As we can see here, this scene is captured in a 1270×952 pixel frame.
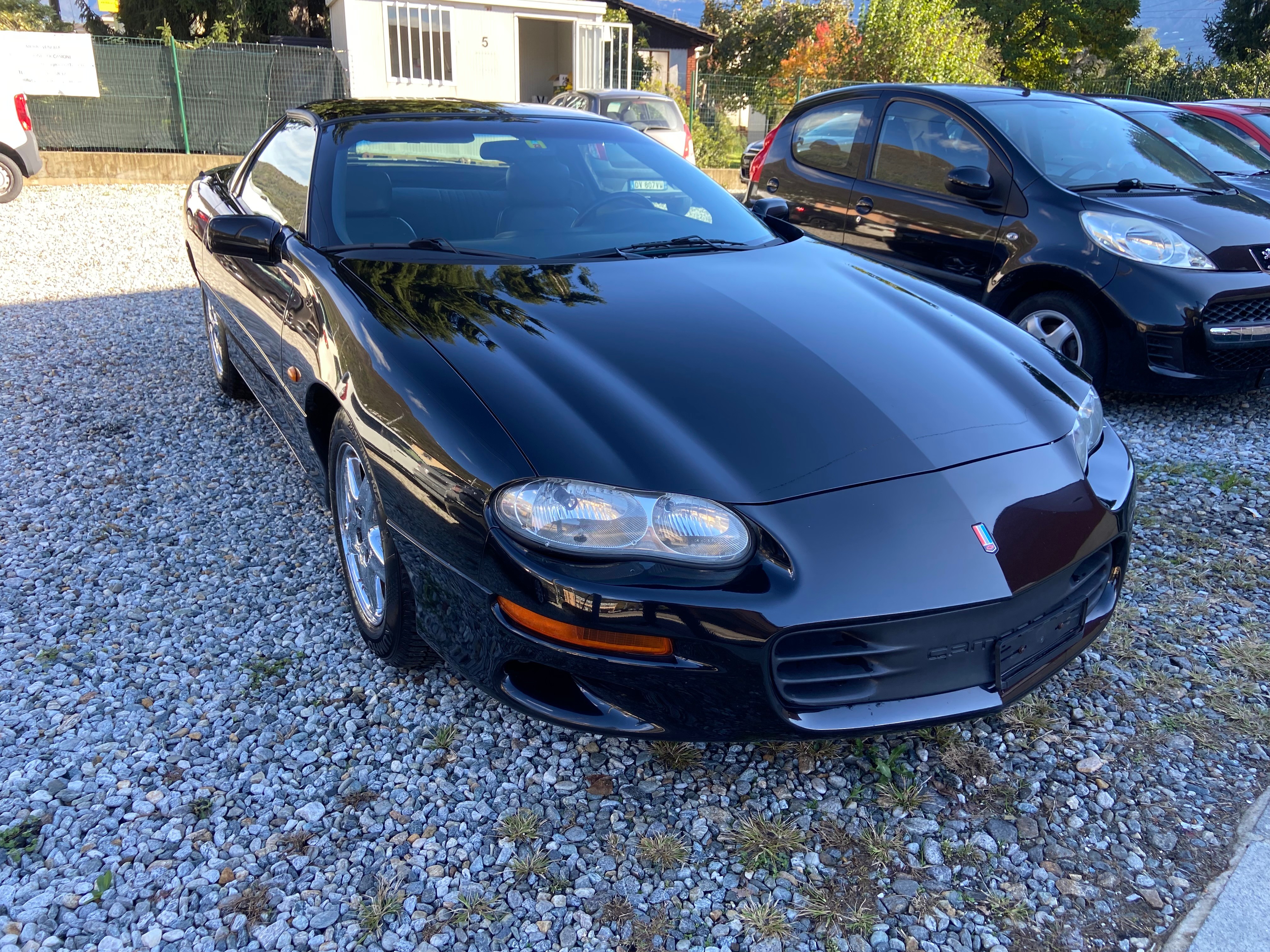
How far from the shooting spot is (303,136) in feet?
11.7

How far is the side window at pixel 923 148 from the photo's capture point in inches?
201

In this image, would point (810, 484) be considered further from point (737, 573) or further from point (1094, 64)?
point (1094, 64)

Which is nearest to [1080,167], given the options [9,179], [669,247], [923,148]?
[923,148]

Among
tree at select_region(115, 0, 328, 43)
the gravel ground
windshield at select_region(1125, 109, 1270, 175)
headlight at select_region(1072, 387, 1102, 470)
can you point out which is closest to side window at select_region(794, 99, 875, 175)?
windshield at select_region(1125, 109, 1270, 175)

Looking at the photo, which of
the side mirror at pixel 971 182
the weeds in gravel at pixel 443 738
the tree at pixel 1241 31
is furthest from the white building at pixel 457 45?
the tree at pixel 1241 31

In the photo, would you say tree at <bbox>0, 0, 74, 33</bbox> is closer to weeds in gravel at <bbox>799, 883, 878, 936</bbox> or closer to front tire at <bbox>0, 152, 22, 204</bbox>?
front tire at <bbox>0, 152, 22, 204</bbox>

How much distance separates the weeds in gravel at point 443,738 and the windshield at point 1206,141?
18.6 ft

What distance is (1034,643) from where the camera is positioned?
2.05 m

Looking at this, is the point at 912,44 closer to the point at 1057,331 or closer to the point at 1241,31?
the point at 1057,331

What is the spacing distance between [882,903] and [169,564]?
262 centimetres

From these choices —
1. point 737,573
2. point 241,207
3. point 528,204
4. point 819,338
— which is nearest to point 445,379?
point 737,573

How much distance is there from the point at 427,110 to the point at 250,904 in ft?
9.30

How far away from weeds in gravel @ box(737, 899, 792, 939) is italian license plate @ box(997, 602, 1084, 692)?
66 cm

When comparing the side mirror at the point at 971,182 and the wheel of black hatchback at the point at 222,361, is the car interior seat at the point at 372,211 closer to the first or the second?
the wheel of black hatchback at the point at 222,361
